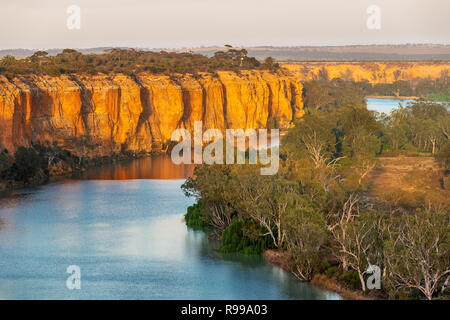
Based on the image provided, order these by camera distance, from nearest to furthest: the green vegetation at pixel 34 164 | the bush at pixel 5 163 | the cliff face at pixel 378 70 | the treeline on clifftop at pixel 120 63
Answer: the bush at pixel 5 163
the green vegetation at pixel 34 164
the treeline on clifftop at pixel 120 63
the cliff face at pixel 378 70

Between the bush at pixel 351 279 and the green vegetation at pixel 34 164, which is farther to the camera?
the green vegetation at pixel 34 164

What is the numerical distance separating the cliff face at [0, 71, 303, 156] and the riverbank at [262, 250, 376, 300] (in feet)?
76.1

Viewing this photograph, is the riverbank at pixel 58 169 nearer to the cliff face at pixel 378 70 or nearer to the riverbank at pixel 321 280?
the riverbank at pixel 321 280

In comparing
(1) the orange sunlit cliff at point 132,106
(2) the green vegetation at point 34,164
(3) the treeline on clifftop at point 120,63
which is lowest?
(2) the green vegetation at point 34,164

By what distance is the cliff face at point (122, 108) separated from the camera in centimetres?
4688

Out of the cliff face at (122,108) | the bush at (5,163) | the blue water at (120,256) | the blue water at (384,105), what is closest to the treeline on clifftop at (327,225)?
the blue water at (120,256)

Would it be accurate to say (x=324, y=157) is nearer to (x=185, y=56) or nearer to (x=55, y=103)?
(x=55, y=103)

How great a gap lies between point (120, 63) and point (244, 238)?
1503 inches

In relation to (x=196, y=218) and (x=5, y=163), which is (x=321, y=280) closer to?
(x=196, y=218)

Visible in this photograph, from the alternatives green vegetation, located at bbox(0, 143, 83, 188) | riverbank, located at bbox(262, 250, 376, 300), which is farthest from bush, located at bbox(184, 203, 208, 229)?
green vegetation, located at bbox(0, 143, 83, 188)

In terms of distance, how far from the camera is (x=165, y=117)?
58.8 metres

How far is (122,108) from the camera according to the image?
5509 cm

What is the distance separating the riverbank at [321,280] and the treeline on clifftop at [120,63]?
27.1m

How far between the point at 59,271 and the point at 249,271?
632 cm
